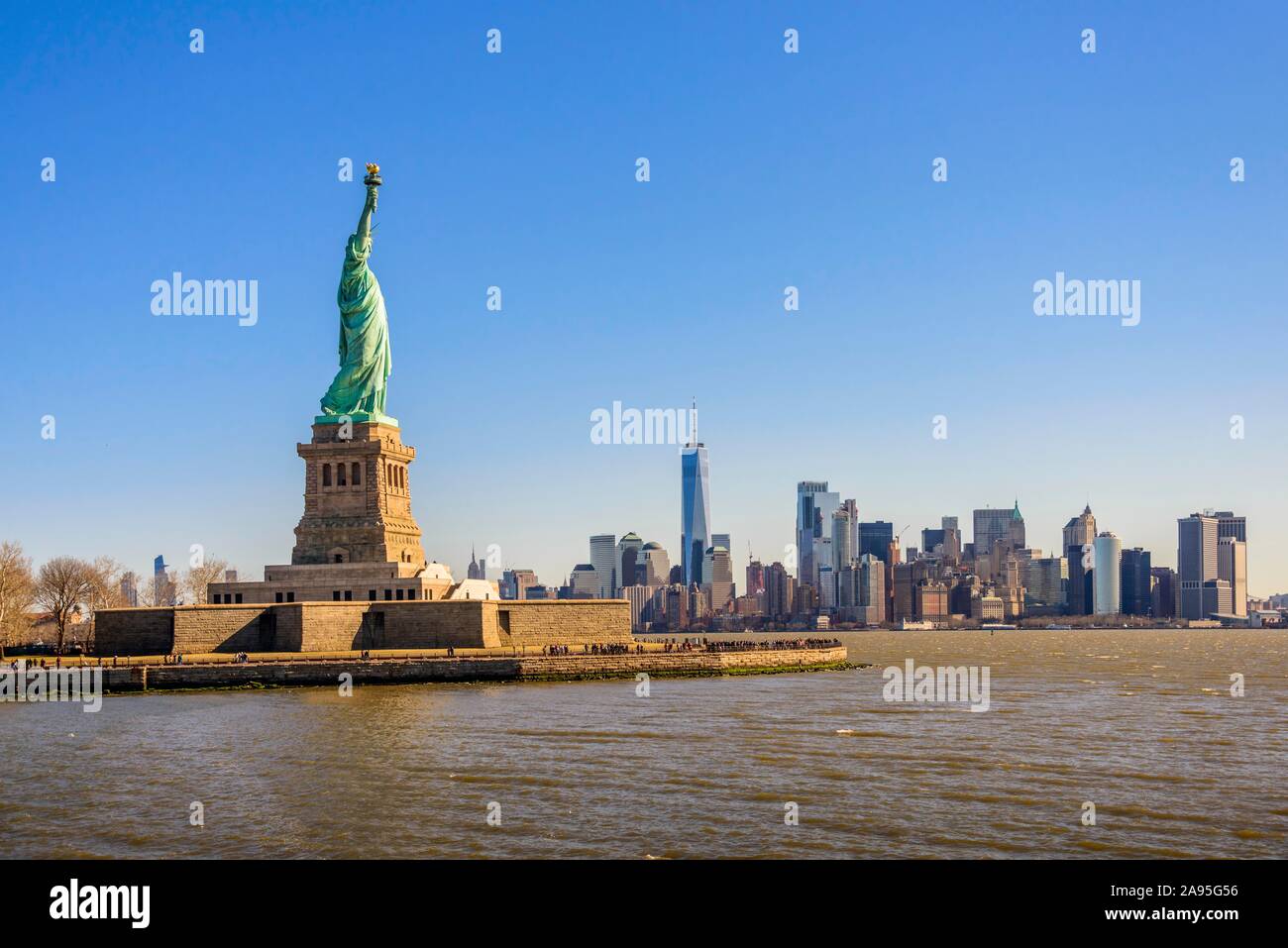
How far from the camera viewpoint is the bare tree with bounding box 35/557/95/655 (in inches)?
3784

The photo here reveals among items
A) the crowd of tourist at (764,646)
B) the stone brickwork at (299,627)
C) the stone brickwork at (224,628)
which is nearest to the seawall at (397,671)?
the stone brickwork at (299,627)

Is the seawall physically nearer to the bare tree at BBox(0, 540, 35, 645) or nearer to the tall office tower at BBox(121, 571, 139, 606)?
the bare tree at BBox(0, 540, 35, 645)

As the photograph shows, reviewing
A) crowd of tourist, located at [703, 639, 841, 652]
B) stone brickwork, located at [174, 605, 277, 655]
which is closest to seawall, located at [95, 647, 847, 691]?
crowd of tourist, located at [703, 639, 841, 652]

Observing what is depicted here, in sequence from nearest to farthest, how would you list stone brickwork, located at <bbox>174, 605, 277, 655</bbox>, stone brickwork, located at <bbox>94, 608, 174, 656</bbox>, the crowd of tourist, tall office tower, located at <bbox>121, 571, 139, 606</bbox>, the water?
1. the water
2. stone brickwork, located at <bbox>174, 605, 277, 655</bbox>
3. stone brickwork, located at <bbox>94, 608, 174, 656</bbox>
4. the crowd of tourist
5. tall office tower, located at <bbox>121, 571, 139, 606</bbox>

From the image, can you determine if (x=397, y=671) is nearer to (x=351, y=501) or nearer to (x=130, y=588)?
(x=351, y=501)

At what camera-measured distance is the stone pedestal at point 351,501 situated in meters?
84.4

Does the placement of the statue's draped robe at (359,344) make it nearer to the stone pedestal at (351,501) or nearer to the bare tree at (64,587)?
the stone pedestal at (351,501)

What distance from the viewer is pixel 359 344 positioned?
293 ft

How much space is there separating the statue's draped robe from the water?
2877 cm

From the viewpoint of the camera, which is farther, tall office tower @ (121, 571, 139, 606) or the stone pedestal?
tall office tower @ (121, 571, 139, 606)

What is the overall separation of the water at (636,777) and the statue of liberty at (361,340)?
28.5 meters

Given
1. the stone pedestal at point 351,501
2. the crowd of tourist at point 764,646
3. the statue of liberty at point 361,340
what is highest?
the statue of liberty at point 361,340
